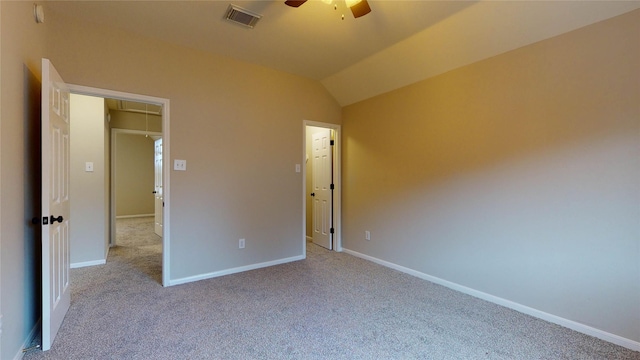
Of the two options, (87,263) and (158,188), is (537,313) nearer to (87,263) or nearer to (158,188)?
(87,263)

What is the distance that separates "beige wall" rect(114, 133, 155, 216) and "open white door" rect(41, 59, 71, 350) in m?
6.37

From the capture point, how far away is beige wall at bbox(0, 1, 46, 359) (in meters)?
1.65

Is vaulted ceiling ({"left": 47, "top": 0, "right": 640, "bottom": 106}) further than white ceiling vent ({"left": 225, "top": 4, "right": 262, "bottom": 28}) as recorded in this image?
No

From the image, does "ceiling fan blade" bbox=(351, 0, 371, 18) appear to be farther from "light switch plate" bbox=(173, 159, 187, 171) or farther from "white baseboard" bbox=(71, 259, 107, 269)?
"white baseboard" bbox=(71, 259, 107, 269)

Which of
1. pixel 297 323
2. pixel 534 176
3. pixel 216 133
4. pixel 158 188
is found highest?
pixel 216 133

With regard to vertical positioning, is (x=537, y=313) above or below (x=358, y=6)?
below

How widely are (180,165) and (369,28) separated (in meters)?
2.46

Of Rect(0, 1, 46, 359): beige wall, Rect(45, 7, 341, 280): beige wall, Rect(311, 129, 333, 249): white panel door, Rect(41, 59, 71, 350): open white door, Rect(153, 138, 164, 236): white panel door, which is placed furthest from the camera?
Rect(153, 138, 164, 236): white panel door

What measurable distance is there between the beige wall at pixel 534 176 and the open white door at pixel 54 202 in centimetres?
336

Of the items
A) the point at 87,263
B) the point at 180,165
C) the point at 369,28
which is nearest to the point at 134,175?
the point at 87,263

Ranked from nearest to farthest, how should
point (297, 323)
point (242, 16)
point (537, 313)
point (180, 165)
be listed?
point (297, 323), point (537, 313), point (242, 16), point (180, 165)

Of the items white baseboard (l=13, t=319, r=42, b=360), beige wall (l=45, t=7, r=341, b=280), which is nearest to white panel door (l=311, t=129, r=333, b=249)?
beige wall (l=45, t=7, r=341, b=280)

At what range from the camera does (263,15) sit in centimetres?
256

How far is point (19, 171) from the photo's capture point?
1.88 meters
